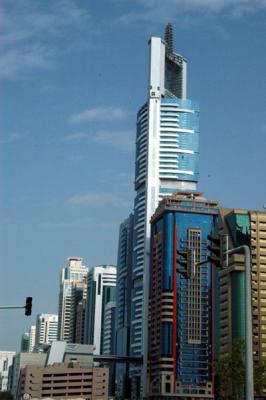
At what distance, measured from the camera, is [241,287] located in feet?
613

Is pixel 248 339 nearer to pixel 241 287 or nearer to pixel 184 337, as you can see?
pixel 241 287

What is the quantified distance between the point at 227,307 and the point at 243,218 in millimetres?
25496

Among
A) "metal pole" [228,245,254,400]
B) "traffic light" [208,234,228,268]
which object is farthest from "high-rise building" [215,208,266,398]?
"traffic light" [208,234,228,268]

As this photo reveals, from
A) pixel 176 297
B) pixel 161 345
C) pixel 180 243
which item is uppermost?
pixel 180 243

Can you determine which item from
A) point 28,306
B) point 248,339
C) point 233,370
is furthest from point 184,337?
point 248,339

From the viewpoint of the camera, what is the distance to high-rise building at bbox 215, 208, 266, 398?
18362 cm

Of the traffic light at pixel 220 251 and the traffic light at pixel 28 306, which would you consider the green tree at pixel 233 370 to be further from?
the traffic light at pixel 220 251

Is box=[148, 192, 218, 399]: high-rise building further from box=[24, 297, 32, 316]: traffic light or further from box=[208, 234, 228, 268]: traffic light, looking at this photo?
box=[208, 234, 228, 268]: traffic light

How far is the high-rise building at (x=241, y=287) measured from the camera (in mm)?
183625

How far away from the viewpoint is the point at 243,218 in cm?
19612

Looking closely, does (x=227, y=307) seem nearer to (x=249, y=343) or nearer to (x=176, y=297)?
(x=176, y=297)

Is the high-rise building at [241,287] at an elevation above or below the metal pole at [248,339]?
above

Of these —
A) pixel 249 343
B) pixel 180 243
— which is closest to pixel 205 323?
pixel 180 243

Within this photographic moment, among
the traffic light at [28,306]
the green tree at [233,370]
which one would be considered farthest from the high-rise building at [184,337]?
the traffic light at [28,306]
